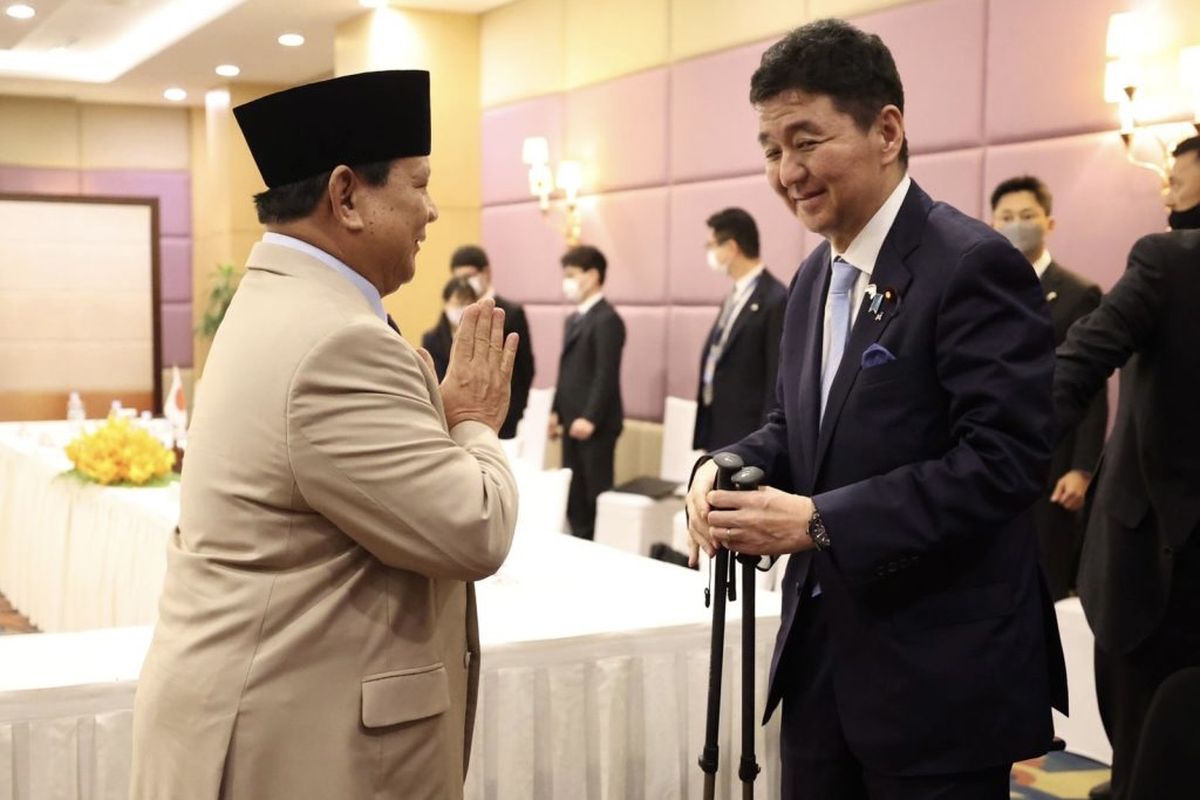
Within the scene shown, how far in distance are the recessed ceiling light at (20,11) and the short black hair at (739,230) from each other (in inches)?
226

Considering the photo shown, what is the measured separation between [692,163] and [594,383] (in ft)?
3.97

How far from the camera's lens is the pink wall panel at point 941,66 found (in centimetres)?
507

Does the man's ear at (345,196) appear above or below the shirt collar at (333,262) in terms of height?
above

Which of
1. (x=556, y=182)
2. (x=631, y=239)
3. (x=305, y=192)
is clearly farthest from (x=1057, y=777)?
(x=556, y=182)

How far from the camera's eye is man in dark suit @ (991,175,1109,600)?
4121mm

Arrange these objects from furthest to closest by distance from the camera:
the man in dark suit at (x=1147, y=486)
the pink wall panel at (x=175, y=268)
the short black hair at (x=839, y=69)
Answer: the pink wall panel at (x=175, y=268), the man in dark suit at (x=1147, y=486), the short black hair at (x=839, y=69)

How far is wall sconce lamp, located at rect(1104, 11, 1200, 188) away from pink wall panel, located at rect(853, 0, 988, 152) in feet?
2.34

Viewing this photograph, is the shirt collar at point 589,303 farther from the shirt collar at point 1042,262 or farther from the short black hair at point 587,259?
the shirt collar at point 1042,262

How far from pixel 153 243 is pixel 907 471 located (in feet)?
37.2

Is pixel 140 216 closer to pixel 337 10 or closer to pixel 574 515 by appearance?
pixel 337 10

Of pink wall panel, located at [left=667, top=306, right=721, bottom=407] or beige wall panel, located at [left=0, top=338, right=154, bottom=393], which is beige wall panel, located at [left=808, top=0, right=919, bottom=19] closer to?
pink wall panel, located at [left=667, top=306, right=721, bottom=407]

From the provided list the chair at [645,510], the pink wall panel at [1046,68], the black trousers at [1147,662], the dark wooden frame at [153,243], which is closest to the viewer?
the black trousers at [1147,662]

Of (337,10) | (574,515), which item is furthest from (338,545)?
(337,10)

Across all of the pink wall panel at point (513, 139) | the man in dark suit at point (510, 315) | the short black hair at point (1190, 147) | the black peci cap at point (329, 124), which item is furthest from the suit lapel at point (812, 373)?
the pink wall panel at point (513, 139)
